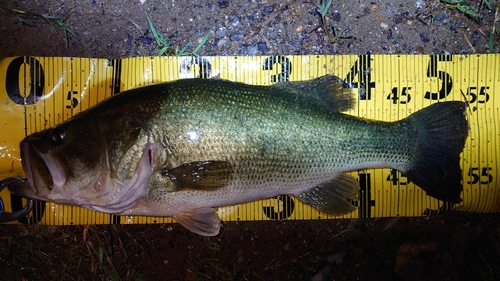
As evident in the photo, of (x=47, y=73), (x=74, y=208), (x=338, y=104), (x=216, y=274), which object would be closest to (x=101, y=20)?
(x=47, y=73)

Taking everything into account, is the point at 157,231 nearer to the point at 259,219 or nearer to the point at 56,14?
the point at 259,219

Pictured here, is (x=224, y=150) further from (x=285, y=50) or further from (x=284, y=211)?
(x=285, y=50)

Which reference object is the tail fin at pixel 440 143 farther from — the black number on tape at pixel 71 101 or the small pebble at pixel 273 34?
the black number on tape at pixel 71 101

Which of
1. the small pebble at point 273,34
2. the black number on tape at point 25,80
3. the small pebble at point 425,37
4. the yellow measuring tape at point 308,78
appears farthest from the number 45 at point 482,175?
the black number on tape at point 25,80

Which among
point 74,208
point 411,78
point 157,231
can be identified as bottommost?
point 157,231

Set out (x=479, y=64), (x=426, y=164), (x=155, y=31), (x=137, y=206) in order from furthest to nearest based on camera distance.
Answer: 1. (x=155, y=31)
2. (x=479, y=64)
3. (x=426, y=164)
4. (x=137, y=206)

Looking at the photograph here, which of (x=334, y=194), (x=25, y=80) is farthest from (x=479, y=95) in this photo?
(x=25, y=80)
